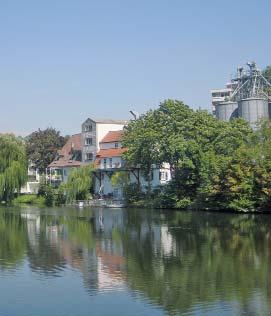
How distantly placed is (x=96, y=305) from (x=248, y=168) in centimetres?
4217

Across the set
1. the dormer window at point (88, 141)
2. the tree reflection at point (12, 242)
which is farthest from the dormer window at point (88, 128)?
the tree reflection at point (12, 242)

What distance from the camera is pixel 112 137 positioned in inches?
3548

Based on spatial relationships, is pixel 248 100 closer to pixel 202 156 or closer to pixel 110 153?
pixel 110 153

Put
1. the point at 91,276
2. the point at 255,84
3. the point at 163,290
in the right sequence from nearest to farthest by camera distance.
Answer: the point at 163,290, the point at 91,276, the point at 255,84

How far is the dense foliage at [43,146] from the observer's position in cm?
10131

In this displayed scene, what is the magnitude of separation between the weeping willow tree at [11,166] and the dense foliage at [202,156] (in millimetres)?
16010

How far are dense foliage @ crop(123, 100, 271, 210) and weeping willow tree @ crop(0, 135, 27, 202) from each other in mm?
16010

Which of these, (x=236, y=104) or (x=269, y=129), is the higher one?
(x=236, y=104)

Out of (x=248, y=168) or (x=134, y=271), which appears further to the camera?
(x=248, y=168)

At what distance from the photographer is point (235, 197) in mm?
60344

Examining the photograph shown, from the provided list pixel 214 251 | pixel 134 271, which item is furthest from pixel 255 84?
pixel 134 271

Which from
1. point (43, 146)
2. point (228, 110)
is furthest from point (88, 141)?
point (228, 110)

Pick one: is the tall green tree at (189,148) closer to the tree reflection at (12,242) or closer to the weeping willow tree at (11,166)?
the weeping willow tree at (11,166)

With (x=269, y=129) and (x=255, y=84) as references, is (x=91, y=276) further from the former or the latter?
(x=255, y=84)
